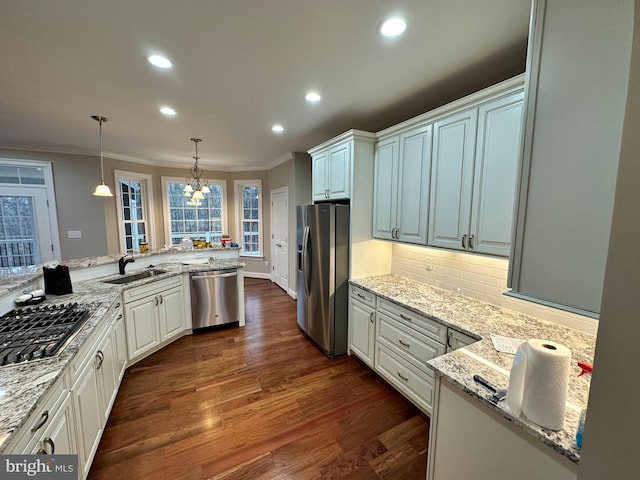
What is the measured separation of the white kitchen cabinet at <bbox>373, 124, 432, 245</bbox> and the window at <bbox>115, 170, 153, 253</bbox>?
457 centimetres

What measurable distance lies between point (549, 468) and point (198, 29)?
8.43 ft

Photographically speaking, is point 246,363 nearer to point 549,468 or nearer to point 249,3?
point 549,468

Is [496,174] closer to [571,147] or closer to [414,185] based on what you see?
[414,185]

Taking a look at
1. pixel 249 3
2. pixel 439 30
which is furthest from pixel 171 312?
pixel 439 30

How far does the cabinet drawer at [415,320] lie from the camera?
1832mm

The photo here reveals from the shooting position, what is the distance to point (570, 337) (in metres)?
1.58

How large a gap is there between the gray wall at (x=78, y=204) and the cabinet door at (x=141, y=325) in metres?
2.79

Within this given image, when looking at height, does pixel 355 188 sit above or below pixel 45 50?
below

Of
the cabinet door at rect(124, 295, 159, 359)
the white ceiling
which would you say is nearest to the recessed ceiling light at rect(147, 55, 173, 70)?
the white ceiling

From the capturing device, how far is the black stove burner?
1.28 metres

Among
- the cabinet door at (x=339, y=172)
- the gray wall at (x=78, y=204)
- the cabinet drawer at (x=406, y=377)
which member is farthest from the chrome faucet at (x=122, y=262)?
the cabinet drawer at (x=406, y=377)

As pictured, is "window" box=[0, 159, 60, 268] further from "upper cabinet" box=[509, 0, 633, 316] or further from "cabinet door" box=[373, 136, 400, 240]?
"upper cabinet" box=[509, 0, 633, 316]

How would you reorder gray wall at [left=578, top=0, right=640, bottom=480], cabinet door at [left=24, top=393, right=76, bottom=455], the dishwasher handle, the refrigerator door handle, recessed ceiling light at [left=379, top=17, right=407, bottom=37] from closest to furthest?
1. gray wall at [left=578, top=0, right=640, bottom=480]
2. cabinet door at [left=24, top=393, right=76, bottom=455]
3. recessed ceiling light at [left=379, top=17, right=407, bottom=37]
4. the refrigerator door handle
5. the dishwasher handle

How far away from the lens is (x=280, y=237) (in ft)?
17.7
